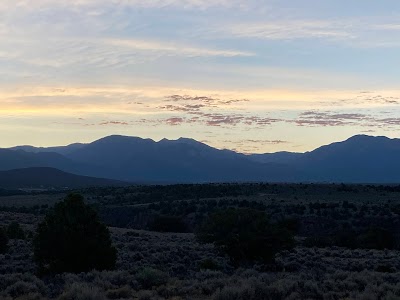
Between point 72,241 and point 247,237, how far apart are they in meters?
8.20

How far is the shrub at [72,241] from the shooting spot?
851 inches

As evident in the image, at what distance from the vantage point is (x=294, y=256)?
30.2 m

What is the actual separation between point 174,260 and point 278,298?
12272mm

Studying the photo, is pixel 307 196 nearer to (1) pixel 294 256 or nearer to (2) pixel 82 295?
(1) pixel 294 256

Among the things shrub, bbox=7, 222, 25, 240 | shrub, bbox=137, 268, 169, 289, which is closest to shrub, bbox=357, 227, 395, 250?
shrub, bbox=7, 222, 25, 240

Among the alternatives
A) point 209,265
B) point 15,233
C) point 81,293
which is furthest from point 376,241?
point 81,293

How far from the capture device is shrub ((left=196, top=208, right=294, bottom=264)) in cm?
2641

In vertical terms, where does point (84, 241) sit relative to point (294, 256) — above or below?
above

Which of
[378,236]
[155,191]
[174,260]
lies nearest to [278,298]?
[174,260]

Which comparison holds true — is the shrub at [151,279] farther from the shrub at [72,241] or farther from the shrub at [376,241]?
the shrub at [376,241]

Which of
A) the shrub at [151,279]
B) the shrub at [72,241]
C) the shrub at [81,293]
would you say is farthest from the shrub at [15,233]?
the shrub at [81,293]

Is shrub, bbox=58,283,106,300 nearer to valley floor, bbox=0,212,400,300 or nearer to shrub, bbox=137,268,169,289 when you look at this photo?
valley floor, bbox=0,212,400,300

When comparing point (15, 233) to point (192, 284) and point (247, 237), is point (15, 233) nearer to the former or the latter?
point (247, 237)

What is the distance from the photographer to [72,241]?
21547mm
